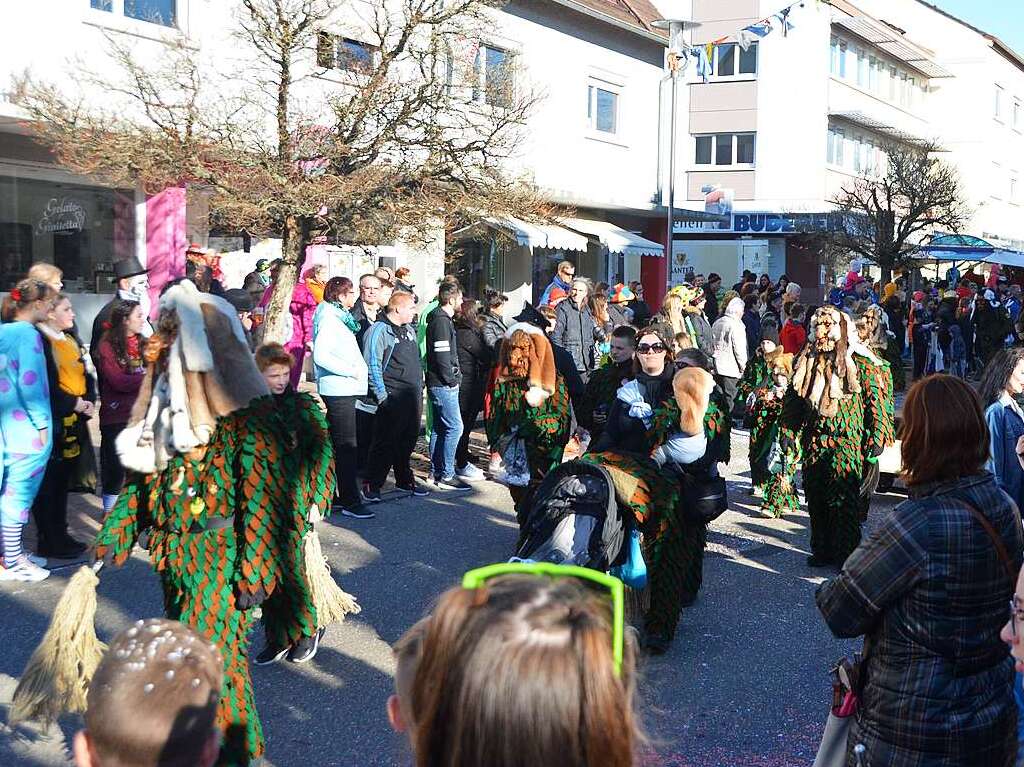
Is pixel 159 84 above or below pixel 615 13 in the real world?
below

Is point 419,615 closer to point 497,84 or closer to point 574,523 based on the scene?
point 574,523

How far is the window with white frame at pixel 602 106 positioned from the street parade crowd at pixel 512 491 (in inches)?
561

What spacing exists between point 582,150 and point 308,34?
12390mm

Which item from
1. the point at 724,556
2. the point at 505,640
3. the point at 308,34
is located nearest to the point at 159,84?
the point at 308,34

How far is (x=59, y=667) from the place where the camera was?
4340 mm

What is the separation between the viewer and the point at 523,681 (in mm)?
1436

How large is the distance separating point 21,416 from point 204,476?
3.03 metres

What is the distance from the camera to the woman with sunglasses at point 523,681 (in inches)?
56.5

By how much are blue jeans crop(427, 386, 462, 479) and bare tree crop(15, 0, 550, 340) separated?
226 cm

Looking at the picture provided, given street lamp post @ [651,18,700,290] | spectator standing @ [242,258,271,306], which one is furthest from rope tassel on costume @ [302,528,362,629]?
street lamp post @ [651,18,700,290]

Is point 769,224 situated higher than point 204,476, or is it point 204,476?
point 769,224

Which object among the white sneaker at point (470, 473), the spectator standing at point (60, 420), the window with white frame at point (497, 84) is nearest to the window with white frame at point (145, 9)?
the window with white frame at point (497, 84)

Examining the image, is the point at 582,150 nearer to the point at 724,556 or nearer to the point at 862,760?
the point at 724,556

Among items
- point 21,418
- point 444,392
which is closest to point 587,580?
point 21,418
